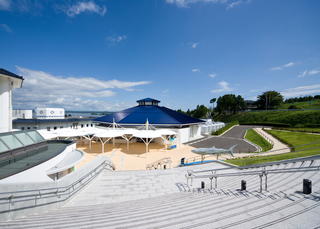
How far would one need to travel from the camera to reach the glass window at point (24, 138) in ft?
28.7

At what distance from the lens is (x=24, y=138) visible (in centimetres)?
907

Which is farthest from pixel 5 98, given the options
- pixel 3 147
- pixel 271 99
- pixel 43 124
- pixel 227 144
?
pixel 271 99

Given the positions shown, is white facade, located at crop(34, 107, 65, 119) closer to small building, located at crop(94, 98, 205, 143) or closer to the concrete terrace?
small building, located at crop(94, 98, 205, 143)

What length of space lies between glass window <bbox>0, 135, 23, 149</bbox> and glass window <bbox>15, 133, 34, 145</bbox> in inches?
12.3

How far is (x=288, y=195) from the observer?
518cm

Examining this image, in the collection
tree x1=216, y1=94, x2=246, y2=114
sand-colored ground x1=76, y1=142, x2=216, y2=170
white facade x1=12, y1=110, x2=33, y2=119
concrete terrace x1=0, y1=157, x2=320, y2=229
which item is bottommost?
sand-colored ground x1=76, y1=142, x2=216, y2=170

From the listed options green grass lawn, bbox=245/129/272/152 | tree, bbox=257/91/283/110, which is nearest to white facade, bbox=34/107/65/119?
green grass lawn, bbox=245/129/272/152

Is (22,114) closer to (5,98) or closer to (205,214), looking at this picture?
(5,98)

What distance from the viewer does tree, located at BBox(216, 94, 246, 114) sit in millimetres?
85188

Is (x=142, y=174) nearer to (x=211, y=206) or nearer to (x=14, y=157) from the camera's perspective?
(x=211, y=206)

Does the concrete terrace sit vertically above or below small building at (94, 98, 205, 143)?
below

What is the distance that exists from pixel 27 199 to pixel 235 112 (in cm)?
10568

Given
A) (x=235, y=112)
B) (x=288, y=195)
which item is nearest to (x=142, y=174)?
(x=288, y=195)

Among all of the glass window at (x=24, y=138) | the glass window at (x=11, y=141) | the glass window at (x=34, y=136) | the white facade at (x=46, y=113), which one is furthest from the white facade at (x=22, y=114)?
the glass window at (x=11, y=141)
